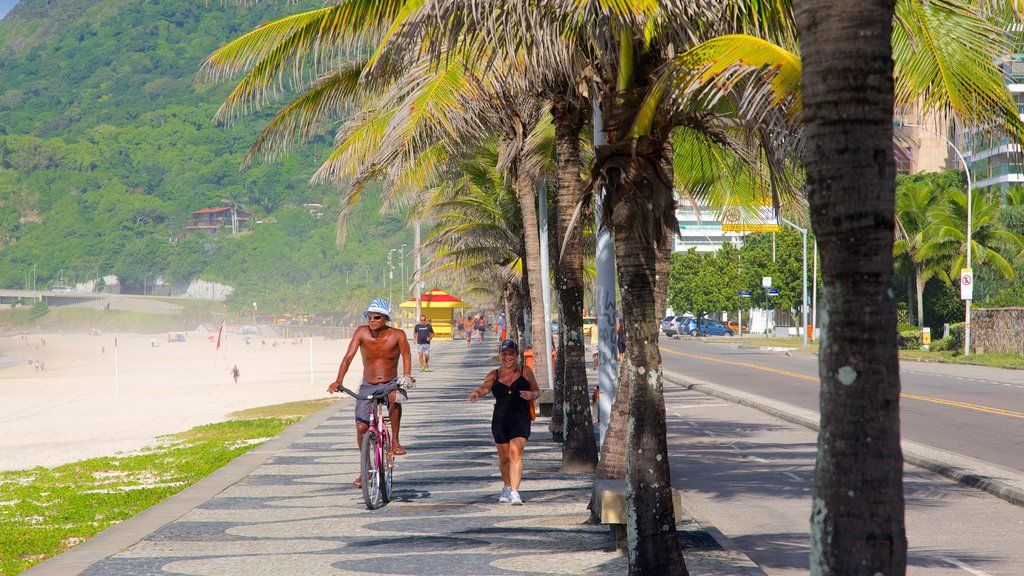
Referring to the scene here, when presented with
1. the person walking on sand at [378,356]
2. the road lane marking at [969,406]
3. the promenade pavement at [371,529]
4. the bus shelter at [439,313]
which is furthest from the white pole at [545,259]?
the bus shelter at [439,313]

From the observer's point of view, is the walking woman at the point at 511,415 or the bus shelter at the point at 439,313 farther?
the bus shelter at the point at 439,313

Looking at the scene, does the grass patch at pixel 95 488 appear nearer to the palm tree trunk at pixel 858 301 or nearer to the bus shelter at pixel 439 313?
the palm tree trunk at pixel 858 301

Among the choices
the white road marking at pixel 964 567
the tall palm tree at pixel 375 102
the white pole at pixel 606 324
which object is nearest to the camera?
the white road marking at pixel 964 567

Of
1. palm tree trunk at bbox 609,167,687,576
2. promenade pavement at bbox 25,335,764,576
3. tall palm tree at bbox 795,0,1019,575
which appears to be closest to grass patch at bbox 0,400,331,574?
promenade pavement at bbox 25,335,764,576

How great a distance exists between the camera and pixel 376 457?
1127 cm

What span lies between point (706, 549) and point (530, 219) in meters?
12.4

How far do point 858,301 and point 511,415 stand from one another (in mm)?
7281

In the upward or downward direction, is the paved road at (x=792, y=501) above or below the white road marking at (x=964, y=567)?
below

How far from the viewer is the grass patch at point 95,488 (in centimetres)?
1040

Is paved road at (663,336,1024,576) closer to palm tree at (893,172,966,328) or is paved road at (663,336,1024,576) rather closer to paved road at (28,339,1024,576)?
paved road at (28,339,1024,576)

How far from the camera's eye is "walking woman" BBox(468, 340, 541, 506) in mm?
11211

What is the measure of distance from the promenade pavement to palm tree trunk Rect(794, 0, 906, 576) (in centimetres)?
396

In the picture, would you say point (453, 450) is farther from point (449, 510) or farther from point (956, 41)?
point (956, 41)

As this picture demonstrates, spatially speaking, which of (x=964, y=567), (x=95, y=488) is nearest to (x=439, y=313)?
(x=95, y=488)
